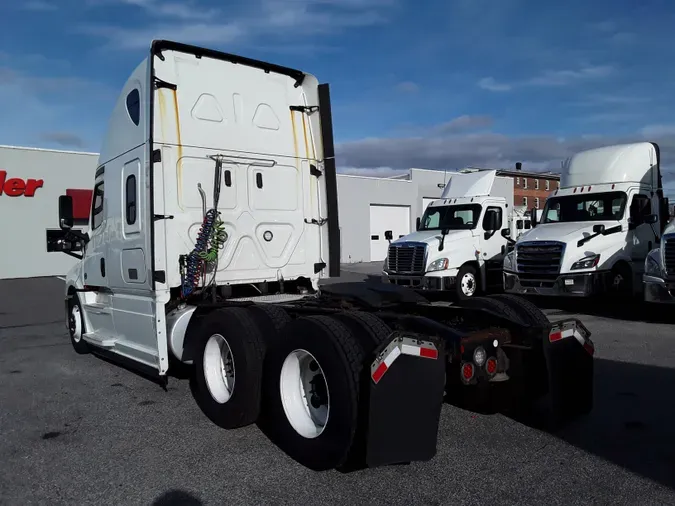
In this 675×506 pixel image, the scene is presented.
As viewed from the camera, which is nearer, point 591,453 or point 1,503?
point 1,503

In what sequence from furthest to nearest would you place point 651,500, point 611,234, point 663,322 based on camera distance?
point 611,234, point 663,322, point 651,500

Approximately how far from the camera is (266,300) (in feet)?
21.4

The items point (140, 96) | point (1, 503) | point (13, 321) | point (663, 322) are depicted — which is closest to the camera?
point (1, 503)

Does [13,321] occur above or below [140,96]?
below

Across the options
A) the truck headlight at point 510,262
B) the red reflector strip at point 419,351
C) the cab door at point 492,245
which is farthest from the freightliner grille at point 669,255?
the red reflector strip at point 419,351

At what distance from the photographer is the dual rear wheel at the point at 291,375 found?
12.9ft

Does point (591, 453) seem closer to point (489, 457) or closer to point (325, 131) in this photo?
point (489, 457)

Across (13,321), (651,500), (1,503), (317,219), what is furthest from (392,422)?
(13,321)

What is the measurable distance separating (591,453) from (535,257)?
28.0ft

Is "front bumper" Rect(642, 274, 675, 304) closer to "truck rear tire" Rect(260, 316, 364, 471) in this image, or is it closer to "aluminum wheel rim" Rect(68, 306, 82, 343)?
"truck rear tire" Rect(260, 316, 364, 471)

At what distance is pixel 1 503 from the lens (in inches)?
153

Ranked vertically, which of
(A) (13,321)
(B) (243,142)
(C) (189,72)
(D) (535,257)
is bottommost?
(A) (13,321)

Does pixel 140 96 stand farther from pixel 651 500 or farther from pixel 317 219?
pixel 651 500

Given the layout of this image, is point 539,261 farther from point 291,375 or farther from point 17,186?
point 17,186
